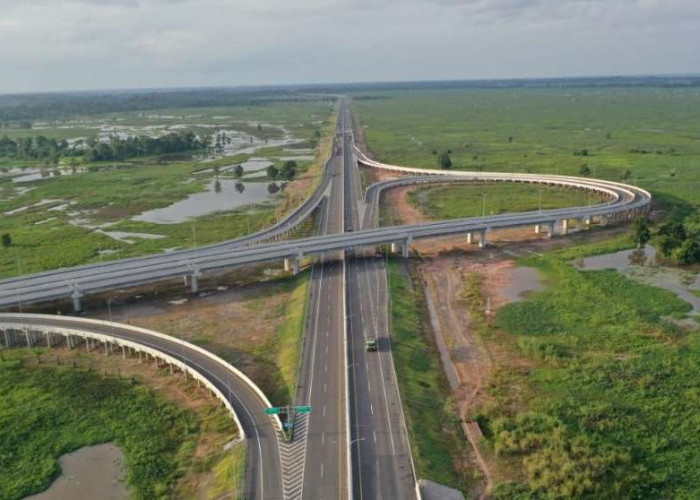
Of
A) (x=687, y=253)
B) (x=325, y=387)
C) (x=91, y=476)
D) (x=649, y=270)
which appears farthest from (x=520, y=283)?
(x=91, y=476)

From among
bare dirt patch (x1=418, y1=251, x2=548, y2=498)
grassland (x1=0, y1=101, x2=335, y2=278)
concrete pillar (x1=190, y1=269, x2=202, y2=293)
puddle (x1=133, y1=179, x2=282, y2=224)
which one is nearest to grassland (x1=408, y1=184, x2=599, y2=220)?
bare dirt patch (x1=418, y1=251, x2=548, y2=498)

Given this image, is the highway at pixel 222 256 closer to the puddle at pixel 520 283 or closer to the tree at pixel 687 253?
the puddle at pixel 520 283

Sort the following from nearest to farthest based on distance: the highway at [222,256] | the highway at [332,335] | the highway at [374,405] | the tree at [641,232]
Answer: the highway at [374,405], the highway at [332,335], the highway at [222,256], the tree at [641,232]

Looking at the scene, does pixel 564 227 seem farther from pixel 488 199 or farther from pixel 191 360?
pixel 191 360

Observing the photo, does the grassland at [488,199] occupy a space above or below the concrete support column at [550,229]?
above

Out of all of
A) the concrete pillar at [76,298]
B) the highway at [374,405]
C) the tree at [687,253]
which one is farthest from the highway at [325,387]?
the tree at [687,253]

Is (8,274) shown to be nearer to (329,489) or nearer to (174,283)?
(174,283)
